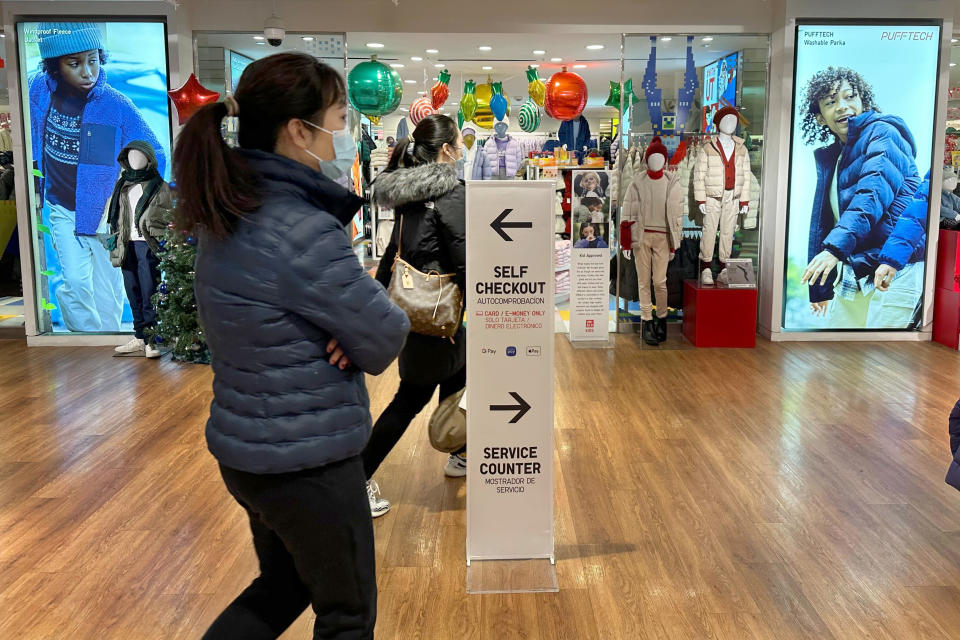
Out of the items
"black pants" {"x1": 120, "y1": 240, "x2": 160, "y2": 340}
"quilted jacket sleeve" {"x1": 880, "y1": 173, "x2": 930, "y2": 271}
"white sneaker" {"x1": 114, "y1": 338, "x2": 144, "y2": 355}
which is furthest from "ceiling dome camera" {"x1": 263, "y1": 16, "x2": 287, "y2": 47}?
"quilted jacket sleeve" {"x1": 880, "y1": 173, "x2": 930, "y2": 271}

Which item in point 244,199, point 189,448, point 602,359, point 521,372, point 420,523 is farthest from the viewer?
point 602,359

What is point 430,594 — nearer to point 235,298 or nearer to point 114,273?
point 235,298

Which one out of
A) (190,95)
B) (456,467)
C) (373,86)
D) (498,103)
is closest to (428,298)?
(456,467)

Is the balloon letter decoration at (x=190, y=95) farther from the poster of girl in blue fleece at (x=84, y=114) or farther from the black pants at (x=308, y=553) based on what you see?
the black pants at (x=308, y=553)

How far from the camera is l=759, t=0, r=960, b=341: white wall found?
21.6 ft

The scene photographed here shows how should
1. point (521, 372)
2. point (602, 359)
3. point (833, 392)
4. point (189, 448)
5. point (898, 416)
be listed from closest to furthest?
point (521, 372)
point (189, 448)
point (898, 416)
point (833, 392)
point (602, 359)

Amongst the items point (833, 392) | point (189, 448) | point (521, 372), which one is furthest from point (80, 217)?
point (833, 392)

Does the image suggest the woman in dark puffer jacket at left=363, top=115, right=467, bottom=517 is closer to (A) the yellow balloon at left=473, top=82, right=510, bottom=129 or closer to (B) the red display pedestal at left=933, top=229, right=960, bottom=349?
(B) the red display pedestal at left=933, top=229, right=960, bottom=349

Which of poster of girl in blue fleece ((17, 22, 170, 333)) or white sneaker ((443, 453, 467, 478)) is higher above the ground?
poster of girl in blue fleece ((17, 22, 170, 333))

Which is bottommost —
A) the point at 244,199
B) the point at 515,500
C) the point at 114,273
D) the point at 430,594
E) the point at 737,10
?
the point at 430,594

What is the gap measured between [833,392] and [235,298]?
463 centimetres

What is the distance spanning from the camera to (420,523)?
11.0 feet

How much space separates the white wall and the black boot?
96cm

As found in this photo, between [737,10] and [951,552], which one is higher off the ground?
[737,10]
